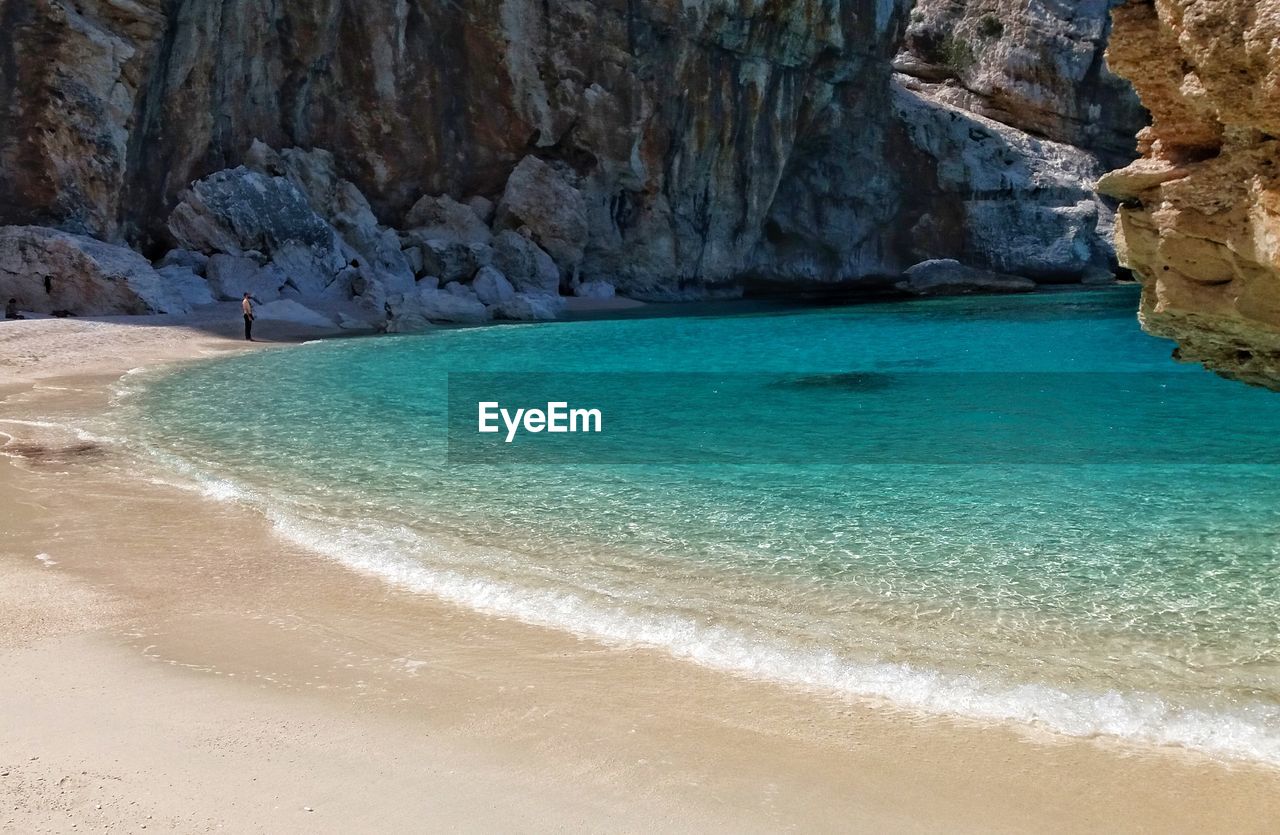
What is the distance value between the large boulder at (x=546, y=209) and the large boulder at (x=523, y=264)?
1037 millimetres

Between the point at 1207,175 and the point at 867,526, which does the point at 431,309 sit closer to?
the point at 867,526

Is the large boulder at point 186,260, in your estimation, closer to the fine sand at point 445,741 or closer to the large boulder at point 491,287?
the large boulder at point 491,287

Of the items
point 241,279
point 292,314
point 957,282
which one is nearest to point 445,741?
point 292,314

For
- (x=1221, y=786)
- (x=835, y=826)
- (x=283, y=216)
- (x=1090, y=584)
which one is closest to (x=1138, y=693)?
(x=1221, y=786)

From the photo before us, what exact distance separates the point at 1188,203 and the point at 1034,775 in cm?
267

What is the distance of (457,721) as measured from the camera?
4938mm

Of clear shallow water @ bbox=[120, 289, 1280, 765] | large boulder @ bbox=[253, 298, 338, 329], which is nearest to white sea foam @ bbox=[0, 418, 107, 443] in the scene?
clear shallow water @ bbox=[120, 289, 1280, 765]

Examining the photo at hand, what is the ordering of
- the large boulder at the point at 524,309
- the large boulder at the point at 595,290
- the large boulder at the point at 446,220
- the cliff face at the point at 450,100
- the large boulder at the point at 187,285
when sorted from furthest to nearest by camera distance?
the large boulder at the point at 595,290 < the large boulder at the point at 446,220 < the large boulder at the point at 524,309 < the large boulder at the point at 187,285 < the cliff face at the point at 450,100

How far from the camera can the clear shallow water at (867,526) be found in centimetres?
575

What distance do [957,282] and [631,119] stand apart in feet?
58.7

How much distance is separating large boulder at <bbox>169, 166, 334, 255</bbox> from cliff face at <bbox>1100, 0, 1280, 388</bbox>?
3042cm
